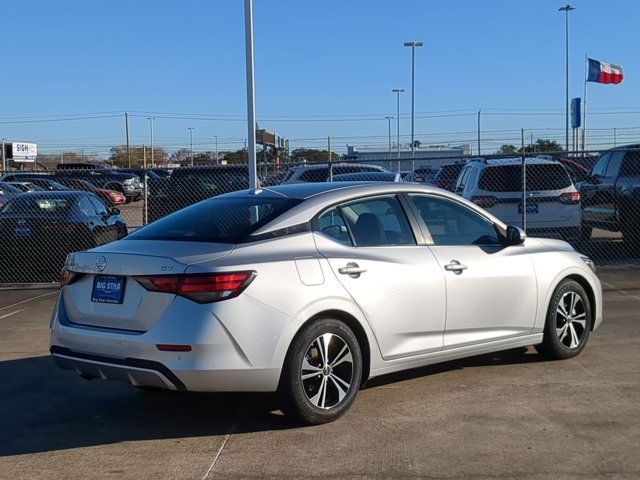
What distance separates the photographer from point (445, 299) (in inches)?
240

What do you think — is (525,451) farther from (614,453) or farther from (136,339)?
(136,339)

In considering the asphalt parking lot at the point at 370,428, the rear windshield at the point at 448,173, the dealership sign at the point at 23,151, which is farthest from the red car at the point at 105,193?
the dealership sign at the point at 23,151

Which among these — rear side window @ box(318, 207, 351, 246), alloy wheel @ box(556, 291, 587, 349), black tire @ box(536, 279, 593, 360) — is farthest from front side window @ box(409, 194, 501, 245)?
alloy wheel @ box(556, 291, 587, 349)

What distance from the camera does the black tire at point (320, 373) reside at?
205 inches

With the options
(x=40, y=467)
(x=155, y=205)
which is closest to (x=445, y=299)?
(x=40, y=467)

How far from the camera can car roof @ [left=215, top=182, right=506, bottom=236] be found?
5.62 m

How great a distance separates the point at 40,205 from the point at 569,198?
841 cm

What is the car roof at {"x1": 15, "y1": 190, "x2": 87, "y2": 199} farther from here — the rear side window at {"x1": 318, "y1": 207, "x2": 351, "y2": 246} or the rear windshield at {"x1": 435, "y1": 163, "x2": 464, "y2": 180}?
the rear windshield at {"x1": 435, "y1": 163, "x2": 464, "y2": 180}

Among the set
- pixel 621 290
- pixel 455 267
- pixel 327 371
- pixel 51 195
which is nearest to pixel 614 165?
pixel 621 290

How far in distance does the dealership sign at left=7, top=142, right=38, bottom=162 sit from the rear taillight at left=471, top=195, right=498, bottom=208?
54.3 meters

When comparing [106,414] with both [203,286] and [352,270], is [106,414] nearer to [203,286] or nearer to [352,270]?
[203,286]

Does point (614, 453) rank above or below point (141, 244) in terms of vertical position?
below

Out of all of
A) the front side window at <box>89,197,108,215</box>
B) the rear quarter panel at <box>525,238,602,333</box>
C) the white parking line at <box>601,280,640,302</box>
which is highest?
the front side window at <box>89,197,108,215</box>

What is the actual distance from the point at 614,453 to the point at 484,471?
0.88m
